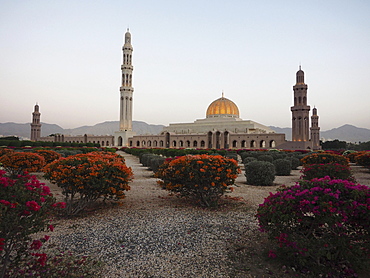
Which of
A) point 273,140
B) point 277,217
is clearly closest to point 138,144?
point 273,140

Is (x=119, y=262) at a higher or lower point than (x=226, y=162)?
lower

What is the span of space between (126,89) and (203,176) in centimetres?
5257

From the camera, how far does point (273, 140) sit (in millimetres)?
42719

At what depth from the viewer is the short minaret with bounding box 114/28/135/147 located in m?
55.4

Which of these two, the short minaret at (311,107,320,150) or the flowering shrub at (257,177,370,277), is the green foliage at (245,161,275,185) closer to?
the flowering shrub at (257,177,370,277)

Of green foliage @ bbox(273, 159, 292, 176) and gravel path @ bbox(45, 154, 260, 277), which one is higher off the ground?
green foliage @ bbox(273, 159, 292, 176)

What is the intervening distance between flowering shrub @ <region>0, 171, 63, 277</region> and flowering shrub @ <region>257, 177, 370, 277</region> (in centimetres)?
284

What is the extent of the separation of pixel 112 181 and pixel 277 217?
3688 millimetres

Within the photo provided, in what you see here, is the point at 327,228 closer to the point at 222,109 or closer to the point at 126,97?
the point at 222,109

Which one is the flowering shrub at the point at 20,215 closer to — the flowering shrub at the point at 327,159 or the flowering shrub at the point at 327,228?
the flowering shrub at the point at 327,228

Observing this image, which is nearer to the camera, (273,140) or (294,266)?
(294,266)

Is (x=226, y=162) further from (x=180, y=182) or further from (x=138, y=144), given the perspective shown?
(x=138, y=144)

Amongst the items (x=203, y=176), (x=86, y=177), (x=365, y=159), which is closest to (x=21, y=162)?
(x=86, y=177)

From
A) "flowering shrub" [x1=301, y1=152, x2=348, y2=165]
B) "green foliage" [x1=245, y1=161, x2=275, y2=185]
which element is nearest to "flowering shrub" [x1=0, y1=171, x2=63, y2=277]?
"green foliage" [x1=245, y1=161, x2=275, y2=185]
